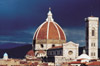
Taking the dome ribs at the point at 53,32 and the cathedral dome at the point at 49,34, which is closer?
the cathedral dome at the point at 49,34

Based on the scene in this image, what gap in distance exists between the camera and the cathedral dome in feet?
299

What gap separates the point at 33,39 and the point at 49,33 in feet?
16.9

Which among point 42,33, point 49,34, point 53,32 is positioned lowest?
point 49,34

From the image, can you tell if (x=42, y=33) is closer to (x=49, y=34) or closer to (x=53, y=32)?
(x=49, y=34)

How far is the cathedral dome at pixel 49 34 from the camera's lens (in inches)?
3588

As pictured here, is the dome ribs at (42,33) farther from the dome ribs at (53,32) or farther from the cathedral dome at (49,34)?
the dome ribs at (53,32)

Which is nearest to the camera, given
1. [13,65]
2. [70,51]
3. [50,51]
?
[13,65]

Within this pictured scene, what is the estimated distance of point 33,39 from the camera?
94.6 meters

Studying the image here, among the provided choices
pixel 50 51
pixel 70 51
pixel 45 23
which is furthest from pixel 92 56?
pixel 45 23

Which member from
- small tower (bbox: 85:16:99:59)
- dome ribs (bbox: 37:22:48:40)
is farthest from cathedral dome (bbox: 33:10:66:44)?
small tower (bbox: 85:16:99:59)

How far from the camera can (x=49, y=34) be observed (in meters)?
91.4

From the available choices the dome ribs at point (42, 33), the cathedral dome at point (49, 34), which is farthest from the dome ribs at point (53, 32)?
the dome ribs at point (42, 33)

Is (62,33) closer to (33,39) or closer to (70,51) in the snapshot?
(33,39)

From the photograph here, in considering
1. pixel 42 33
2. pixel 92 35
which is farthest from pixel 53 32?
pixel 92 35
